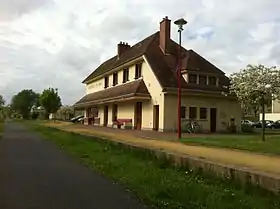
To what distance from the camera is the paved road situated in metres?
8.54

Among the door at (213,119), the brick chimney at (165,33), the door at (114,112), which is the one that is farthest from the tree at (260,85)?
the door at (114,112)

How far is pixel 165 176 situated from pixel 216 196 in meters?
3.22

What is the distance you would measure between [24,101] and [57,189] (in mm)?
150588

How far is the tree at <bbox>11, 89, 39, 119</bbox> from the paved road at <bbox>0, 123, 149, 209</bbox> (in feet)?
450

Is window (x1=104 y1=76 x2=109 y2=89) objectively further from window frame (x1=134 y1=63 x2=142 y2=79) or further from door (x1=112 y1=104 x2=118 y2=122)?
window frame (x1=134 y1=63 x2=142 y2=79)

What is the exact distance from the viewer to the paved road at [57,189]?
28.0 ft

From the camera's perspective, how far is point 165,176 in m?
12.4

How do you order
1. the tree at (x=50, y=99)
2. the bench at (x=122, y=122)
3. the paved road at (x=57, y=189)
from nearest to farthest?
the paved road at (x=57, y=189) < the bench at (x=122, y=122) < the tree at (x=50, y=99)

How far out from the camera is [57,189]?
1030 centimetres

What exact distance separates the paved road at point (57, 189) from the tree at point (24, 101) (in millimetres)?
137119

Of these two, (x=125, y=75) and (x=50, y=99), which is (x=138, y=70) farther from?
(x=50, y=99)

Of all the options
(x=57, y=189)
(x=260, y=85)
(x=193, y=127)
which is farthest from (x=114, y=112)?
(x=57, y=189)

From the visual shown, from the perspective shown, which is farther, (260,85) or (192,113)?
(192,113)

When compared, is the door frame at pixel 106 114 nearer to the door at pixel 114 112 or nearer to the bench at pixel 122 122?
the door at pixel 114 112
